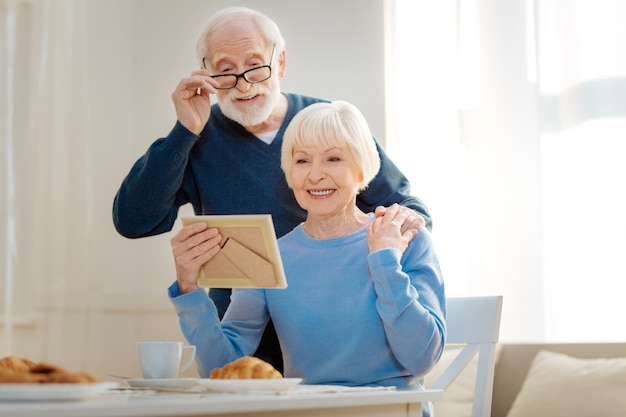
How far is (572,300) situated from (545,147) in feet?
1.72

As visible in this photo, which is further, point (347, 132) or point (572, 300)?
point (572, 300)

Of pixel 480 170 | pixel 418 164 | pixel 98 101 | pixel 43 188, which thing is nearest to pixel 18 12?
pixel 98 101

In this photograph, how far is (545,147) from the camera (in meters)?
3.08

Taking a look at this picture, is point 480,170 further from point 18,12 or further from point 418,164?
point 18,12

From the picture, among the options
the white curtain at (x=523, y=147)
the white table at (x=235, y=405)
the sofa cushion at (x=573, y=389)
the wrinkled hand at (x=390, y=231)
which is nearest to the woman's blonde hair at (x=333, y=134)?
the wrinkled hand at (x=390, y=231)

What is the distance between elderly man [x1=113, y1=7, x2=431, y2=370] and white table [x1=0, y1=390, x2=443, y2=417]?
903 millimetres

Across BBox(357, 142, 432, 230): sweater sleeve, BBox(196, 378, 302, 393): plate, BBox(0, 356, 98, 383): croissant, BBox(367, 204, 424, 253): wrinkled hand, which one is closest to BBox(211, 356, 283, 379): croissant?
BBox(196, 378, 302, 393): plate

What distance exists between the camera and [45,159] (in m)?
3.19

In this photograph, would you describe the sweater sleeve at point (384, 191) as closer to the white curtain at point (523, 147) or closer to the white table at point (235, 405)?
the white curtain at point (523, 147)

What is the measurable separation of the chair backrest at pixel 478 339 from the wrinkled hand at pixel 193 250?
606 millimetres

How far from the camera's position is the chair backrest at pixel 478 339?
204 centimetres

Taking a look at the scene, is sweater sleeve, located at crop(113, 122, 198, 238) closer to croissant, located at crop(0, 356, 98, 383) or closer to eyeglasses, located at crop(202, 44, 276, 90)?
eyeglasses, located at crop(202, 44, 276, 90)

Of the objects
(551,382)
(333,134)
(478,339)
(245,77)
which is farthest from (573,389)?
(245,77)

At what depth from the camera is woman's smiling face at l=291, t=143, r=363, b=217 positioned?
6.30ft
